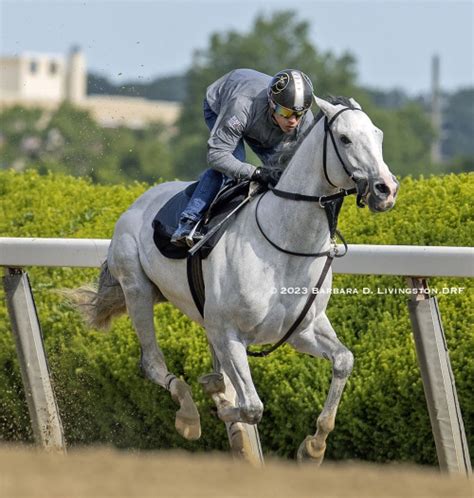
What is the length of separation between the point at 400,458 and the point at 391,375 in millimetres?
446

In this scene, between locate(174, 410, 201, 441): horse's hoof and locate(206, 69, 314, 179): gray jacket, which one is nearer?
locate(206, 69, 314, 179): gray jacket

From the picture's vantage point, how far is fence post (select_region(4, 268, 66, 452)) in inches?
285

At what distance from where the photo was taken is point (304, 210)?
19.4 ft

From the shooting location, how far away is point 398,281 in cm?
693

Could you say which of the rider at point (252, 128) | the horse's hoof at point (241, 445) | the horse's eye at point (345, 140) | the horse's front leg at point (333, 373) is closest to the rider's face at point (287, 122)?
the rider at point (252, 128)

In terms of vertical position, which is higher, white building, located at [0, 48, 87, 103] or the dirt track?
the dirt track

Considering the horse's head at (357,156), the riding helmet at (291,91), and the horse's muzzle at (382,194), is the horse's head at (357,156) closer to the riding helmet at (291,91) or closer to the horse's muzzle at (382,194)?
the horse's muzzle at (382,194)

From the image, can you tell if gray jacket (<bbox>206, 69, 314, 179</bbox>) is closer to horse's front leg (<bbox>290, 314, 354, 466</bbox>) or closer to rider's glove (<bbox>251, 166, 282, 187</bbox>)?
rider's glove (<bbox>251, 166, 282, 187</bbox>)

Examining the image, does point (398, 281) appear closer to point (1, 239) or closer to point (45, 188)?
point (1, 239)

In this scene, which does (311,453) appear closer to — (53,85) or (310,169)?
(310,169)

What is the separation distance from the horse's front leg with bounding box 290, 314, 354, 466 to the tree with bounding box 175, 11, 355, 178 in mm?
81097

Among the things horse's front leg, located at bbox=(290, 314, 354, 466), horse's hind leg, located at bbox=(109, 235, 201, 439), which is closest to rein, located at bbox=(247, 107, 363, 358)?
horse's front leg, located at bbox=(290, 314, 354, 466)

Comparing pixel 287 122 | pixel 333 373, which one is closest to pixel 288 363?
pixel 333 373

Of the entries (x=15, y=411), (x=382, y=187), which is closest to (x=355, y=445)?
(x=382, y=187)
